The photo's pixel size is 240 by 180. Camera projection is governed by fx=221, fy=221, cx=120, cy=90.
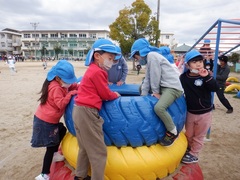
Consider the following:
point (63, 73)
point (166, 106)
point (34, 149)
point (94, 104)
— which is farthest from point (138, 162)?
point (34, 149)

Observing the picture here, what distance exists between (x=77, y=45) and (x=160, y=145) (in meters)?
72.8

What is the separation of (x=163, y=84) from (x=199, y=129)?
87cm

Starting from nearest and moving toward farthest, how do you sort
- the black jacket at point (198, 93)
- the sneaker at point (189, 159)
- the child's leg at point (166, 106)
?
the child's leg at point (166, 106) < the black jacket at point (198, 93) < the sneaker at point (189, 159)

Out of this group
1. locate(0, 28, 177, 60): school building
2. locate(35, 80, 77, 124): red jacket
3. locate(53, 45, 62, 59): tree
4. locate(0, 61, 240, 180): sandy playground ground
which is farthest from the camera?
locate(0, 28, 177, 60): school building

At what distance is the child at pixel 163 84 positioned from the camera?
2.20m

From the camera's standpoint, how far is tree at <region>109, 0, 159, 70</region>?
68.1 feet

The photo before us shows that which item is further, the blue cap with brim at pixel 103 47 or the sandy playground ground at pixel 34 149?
the sandy playground ground at pixel 34 149

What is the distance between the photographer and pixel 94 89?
6.72 ft

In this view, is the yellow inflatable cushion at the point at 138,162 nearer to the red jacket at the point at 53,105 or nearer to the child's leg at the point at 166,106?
the child's leg at the point at 166,106

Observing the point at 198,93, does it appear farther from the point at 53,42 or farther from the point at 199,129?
the point at 53,42

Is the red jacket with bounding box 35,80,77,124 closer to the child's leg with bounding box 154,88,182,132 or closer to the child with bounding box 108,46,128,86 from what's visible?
the child's leg with bounding box 154,88,182,132

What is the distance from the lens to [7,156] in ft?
12.0

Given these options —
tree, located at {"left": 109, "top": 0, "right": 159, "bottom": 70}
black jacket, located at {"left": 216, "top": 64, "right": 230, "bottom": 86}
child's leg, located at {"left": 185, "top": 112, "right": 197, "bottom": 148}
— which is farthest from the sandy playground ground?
tree, located at {"left": 109, "top": 0, "right": 159, "bottom": 70}

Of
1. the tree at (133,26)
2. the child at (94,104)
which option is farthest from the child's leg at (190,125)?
the tree at (133,26)
